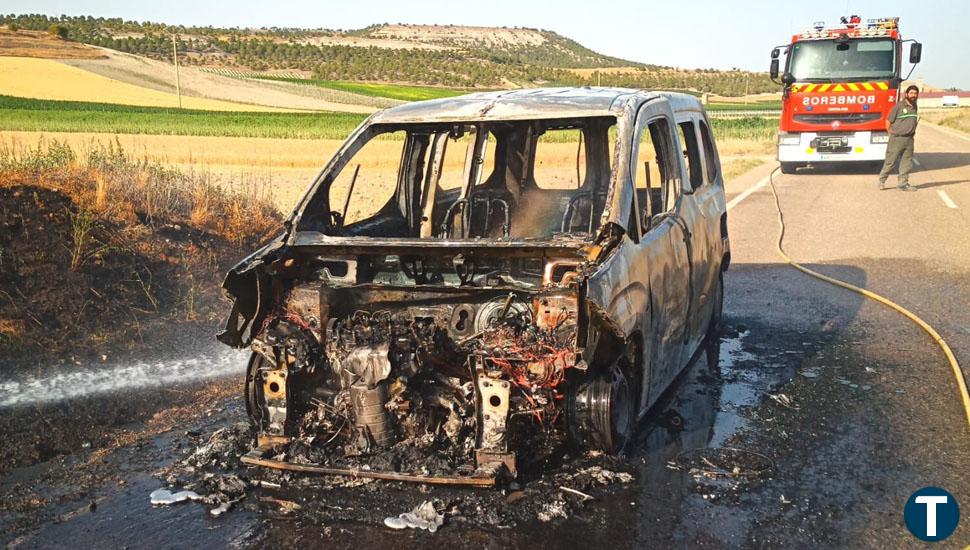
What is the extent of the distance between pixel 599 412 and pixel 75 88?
204 feet

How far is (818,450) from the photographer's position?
5262 mm

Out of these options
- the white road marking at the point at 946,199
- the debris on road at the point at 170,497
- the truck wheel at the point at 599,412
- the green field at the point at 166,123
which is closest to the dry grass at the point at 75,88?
the green field at the point at 166,123

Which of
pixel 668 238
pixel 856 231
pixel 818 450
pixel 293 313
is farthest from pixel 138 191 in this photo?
pixel 856 231

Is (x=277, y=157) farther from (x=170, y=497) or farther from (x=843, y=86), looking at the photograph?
(x=170, y=497)

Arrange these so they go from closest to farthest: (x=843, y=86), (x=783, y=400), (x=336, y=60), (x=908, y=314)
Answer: (x=783, y=400), (x=908, y=314), (x=843, y=86), (x=336, y=60)

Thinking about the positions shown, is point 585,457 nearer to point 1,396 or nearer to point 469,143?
point 469,143

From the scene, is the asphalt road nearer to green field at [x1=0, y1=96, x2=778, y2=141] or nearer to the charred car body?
the charred car body

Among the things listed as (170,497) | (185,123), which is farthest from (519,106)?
(185,123)

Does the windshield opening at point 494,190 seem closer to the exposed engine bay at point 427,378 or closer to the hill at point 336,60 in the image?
the exposed engine bay at point 427,378

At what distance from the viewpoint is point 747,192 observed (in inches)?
758

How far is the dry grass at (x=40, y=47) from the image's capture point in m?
72.4

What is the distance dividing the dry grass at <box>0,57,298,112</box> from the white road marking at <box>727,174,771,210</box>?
4217 centimetres

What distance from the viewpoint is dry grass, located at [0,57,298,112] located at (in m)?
55.3

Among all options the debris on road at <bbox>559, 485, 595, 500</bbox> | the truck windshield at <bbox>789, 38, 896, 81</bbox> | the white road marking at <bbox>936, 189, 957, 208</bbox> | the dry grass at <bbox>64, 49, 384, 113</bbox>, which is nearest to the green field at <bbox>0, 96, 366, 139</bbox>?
the dry grass at <bbox>64, 49, 384, 113</bbox>
